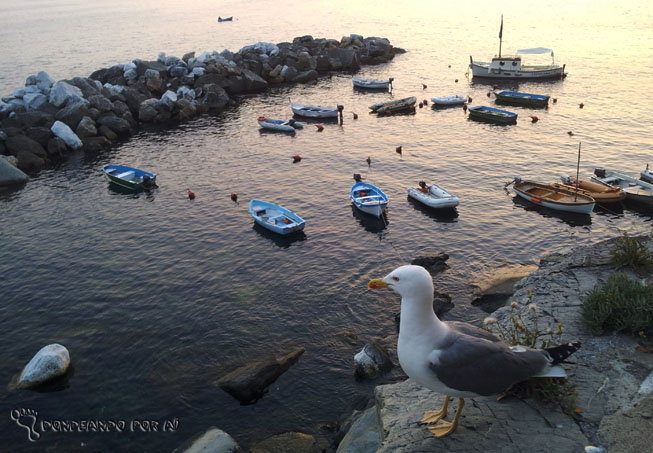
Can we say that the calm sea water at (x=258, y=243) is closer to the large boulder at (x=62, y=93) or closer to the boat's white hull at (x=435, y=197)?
the boat's white hull at (x=435, y=197)

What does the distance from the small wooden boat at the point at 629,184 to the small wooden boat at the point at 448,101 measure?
27.2 metres

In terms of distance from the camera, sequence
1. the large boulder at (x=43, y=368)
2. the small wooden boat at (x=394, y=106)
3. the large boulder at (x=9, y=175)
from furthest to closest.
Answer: the small wooden boat at (x=394, y=106)
the large boulder at (x=9, y=175)
the large boulder at (x=43, y=368)

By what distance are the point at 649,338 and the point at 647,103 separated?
5784 cm

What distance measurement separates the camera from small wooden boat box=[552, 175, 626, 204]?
35.3 m

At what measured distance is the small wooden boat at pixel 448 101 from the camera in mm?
63625

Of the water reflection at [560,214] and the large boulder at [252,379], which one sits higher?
the water reflection at [560,214]

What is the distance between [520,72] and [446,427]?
75.2m

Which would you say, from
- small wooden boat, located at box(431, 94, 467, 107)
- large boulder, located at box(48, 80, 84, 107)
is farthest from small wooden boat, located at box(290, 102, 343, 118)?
large boulder, located at box(48, 80, 84, 107)

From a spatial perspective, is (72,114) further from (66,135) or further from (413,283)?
(413,283)

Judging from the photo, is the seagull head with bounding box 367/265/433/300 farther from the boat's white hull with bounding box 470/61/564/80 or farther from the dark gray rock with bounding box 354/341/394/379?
the boat's white hull with bounding box 470/61/564/80

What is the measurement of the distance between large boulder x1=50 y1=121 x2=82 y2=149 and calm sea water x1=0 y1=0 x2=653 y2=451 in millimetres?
2213

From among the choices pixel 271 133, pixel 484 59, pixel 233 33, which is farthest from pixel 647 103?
pixel 233 33

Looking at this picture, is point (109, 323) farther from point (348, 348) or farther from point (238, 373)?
point (348, 348)

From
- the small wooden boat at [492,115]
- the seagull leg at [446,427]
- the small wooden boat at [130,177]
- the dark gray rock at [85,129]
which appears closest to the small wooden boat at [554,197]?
the small wooden boat at [492,115]
